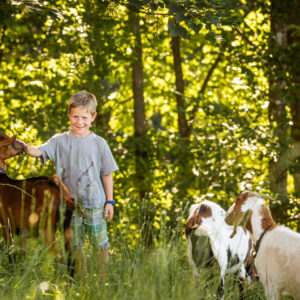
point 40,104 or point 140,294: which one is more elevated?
point 40,104

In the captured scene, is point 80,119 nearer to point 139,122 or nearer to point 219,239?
point 219,239

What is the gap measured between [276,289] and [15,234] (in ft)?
6.37

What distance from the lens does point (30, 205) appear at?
3154 millimetres

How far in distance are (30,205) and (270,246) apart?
1.84 m

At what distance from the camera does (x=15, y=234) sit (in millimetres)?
3156

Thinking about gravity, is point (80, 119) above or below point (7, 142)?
above

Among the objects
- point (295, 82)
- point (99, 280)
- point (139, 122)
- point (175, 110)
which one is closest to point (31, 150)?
point (99, 280)

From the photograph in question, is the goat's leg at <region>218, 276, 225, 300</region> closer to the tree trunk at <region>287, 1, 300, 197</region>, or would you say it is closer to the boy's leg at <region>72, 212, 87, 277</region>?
the boy's leg at <region>72, 212, 87, 277</region>

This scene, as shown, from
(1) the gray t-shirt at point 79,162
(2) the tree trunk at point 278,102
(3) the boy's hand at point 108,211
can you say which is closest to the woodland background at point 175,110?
Result: (2) the tree trunk at point 278,102

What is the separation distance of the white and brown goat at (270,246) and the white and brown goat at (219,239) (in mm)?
90

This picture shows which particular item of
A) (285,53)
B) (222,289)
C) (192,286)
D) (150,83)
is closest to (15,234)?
(192,286)

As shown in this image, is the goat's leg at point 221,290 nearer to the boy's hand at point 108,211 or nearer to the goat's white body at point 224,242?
the goat's white body at point 224,242

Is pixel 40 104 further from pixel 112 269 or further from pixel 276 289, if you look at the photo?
pixel 276 289

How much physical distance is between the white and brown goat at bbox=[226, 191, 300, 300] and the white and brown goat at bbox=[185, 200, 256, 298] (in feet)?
0.30
